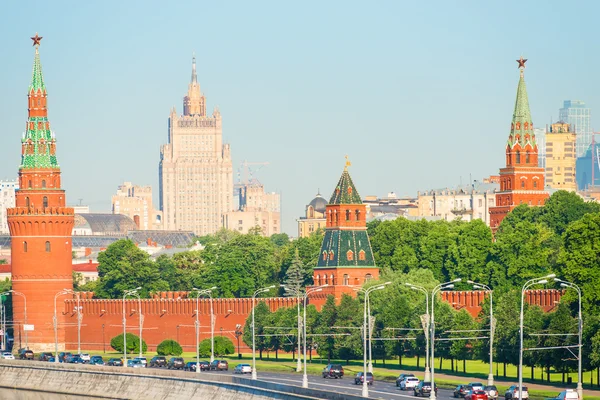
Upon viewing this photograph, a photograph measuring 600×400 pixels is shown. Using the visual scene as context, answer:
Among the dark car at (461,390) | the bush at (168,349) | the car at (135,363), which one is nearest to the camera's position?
the dark car at (461,390)

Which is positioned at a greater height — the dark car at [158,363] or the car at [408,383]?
Answer: the car at [408,383]

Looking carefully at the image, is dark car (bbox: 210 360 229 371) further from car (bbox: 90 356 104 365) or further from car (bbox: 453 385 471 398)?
car (bbox: 453 385 471 398)

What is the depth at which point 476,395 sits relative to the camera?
103188 mm

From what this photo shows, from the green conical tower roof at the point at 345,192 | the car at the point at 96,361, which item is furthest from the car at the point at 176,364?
the green conical tower roof at the point at 345,192

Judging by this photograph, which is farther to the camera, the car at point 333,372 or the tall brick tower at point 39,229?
the tall brick tower at point 39,229

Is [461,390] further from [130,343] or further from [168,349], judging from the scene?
[130,343]

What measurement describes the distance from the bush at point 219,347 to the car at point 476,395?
57974 mm

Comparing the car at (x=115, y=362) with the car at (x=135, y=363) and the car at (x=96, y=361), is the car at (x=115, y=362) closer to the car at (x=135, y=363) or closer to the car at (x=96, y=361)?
the car at (x=96, y=361)

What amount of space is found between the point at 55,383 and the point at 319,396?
45988 mm

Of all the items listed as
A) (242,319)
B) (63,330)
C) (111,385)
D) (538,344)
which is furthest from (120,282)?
(538,344)

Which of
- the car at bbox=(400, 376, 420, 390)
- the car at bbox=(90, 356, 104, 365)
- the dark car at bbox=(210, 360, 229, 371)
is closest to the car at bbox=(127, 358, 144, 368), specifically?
the car at bbox=(90, 356, 104, 365)

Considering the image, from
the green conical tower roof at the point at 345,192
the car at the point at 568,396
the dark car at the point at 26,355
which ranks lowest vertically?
the dark car at the point at 26,355

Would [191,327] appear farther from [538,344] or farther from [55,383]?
[538,344]

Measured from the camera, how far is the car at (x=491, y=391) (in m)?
104
